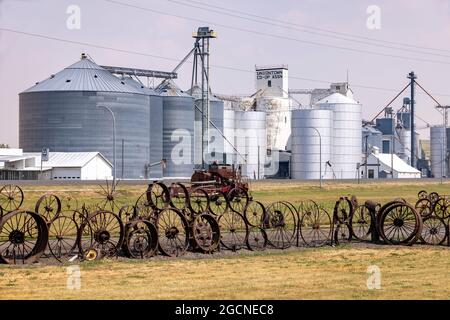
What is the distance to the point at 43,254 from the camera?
23.2m

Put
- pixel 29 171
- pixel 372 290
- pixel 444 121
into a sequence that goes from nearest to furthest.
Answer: pixel 372 290, pixel 29 171, pixel 444 121

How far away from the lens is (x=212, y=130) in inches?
4579

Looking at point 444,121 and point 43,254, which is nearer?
point 43,254

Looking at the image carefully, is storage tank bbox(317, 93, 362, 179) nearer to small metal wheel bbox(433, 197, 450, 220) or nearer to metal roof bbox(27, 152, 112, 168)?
metal roof bbox(27, 152, 112, 168)

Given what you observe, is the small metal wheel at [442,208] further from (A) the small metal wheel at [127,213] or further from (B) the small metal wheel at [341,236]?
(A) the small metal wheel at [127,213]

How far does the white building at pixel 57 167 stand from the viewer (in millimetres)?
96688

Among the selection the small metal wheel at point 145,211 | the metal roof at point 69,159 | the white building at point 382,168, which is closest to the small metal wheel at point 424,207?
the small metal wheel at point 145,211

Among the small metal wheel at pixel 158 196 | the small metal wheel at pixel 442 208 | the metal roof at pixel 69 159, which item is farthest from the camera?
the metal roof at pixel 69 159

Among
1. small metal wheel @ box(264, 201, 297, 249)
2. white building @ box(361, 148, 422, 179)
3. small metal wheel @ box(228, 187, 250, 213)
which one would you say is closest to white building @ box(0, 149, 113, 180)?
small metal wheel @ box(228, 187, 250, 213)

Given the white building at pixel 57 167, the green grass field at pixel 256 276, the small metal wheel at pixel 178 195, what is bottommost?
the green grass field at pixel 256 276

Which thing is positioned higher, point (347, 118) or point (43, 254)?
point (347, 118)
